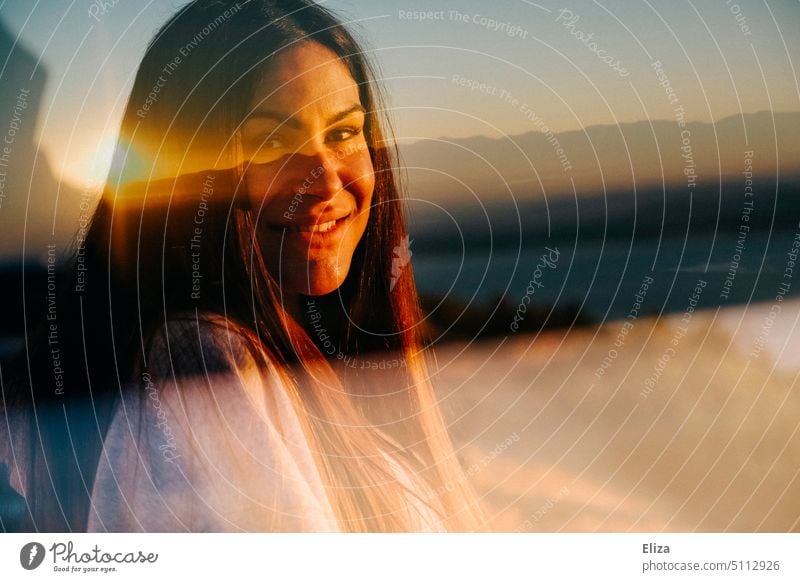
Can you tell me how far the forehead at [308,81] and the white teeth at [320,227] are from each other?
0.73ft

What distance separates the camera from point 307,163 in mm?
1750

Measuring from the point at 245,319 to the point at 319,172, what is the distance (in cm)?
34

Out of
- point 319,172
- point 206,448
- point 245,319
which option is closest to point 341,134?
point 319,172

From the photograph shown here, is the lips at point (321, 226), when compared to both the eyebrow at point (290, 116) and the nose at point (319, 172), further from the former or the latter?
the eyebrow at point (290, 116)

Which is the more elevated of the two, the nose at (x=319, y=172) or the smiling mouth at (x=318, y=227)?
the nose at (x=319, y=172)

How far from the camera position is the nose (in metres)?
1.75

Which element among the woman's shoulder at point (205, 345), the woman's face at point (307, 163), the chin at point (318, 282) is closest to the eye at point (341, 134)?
the woman's face at point (307, 163)

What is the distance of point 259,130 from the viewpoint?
1752mm

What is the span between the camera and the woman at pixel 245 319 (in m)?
1.75

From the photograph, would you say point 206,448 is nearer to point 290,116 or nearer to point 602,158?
point 290,116

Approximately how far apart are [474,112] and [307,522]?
2.97 feet
